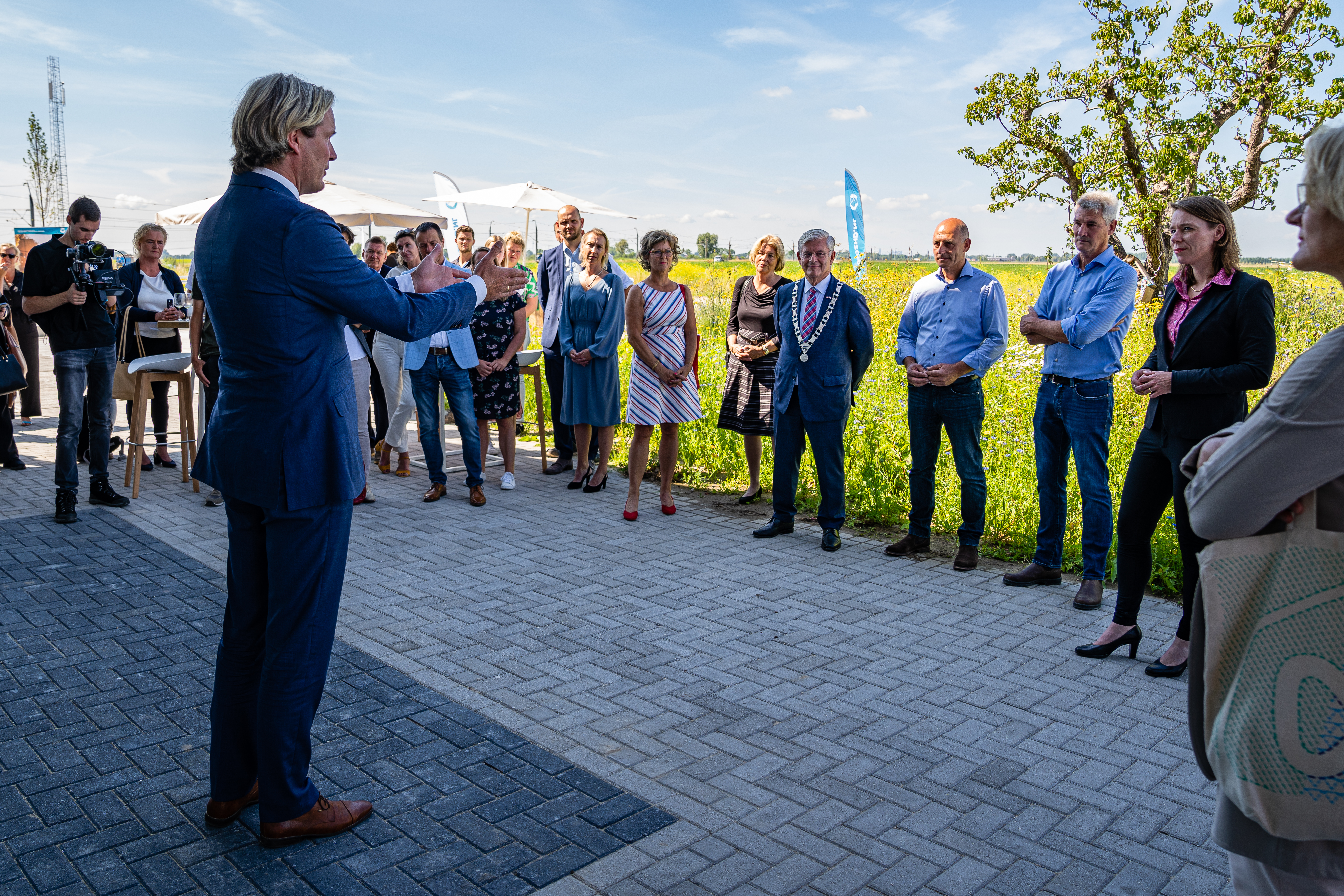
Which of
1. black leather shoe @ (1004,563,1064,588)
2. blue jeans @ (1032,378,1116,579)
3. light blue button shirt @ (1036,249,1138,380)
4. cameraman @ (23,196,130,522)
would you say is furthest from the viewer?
cameraman @ (23,196,130,522)

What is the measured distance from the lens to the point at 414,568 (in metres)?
6.31

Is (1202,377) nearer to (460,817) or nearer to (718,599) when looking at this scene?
(718,599)

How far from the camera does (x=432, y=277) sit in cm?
308

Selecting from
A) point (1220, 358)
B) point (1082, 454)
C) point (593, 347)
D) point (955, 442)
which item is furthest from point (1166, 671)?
point (593, 347)

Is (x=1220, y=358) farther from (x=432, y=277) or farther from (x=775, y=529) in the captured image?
(x=432, y=277)

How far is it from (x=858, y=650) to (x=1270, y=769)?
3325 mm

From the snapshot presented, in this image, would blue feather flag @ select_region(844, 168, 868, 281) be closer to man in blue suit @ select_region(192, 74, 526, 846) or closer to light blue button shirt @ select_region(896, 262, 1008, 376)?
light blue button shirt @ select_region(896, 262, 1008, 376)

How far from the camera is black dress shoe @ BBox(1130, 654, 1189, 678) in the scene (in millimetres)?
4617

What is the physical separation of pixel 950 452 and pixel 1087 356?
2.45 m

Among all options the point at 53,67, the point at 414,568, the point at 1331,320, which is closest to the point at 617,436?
the point at 414,568

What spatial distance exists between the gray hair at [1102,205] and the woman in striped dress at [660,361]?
3063 mm

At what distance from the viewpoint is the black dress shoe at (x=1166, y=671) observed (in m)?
4.62

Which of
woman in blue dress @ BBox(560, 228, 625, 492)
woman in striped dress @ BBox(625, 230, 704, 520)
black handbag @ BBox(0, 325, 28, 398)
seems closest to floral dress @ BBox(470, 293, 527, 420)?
woman in blue dress @ BBox(560, 228, 625, 492)

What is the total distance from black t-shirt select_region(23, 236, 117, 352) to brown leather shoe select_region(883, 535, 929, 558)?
20.0 feet
